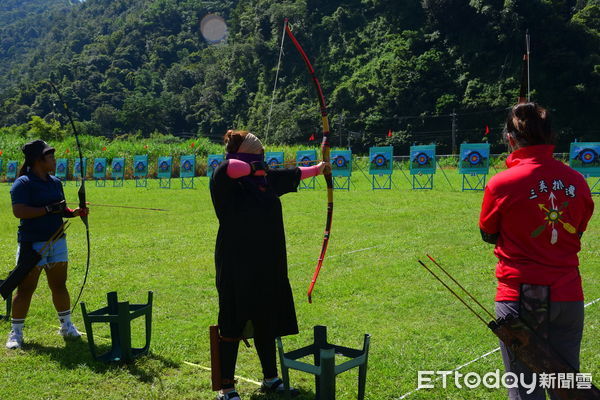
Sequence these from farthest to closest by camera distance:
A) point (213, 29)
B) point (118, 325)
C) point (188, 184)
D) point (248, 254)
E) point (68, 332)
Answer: point (213, 29)
point (188, 184)
point (68, 332)
point (118, 325)
point (248, 254)

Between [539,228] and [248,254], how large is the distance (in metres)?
1.39

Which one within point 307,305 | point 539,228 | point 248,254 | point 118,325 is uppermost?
point 539,228

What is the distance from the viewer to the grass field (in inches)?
129

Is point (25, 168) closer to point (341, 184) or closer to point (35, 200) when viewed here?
point (35, 200)

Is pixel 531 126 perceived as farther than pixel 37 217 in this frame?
No

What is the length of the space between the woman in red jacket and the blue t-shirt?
9.87ft

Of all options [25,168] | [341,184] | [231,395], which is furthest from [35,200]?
[341,184]

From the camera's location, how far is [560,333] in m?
2.05

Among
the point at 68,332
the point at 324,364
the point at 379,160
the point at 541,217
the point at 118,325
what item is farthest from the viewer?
the point at 379,160

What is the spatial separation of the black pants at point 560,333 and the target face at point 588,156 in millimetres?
15266

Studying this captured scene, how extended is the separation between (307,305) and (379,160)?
581 inches

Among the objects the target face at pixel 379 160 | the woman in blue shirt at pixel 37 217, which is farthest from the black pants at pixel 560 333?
the target face at pixel 379 160

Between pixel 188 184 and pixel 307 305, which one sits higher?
pixel 188 184

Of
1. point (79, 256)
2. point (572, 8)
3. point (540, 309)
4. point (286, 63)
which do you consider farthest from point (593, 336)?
point (572, 8)
